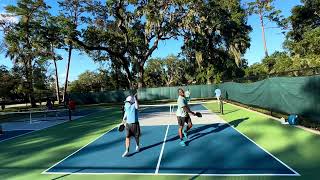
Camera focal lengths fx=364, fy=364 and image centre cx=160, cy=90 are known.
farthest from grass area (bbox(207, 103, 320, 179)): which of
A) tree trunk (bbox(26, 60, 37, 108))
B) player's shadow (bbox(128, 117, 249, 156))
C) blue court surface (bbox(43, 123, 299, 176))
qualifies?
tree trunk (bbox(26, 60, 37, 108))

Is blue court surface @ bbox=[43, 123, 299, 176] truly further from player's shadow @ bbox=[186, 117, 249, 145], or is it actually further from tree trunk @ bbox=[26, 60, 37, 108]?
tree trunk @ bbox=[26, 60, 37, 108]

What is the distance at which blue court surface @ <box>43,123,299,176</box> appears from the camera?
340 inches

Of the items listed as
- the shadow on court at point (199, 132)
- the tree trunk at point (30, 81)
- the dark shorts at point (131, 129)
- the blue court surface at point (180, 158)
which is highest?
the tree trunk at point (30, 81)

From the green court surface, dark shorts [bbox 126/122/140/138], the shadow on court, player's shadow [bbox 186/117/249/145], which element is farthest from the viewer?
player's shadow [bbox 186/117/249/145]

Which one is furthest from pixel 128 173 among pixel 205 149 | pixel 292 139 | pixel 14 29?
pixel 14 29

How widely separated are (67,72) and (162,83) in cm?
4394

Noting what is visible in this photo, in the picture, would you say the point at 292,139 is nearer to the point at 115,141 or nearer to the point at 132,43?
the point at 115,141

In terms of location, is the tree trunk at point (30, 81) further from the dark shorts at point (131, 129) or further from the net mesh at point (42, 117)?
the dark shorts at point (131, 129)

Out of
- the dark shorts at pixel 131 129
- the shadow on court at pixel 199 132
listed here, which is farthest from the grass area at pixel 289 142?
the dark shorts at pixel 131 129

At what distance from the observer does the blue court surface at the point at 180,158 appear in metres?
8.63

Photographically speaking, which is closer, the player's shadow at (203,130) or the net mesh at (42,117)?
the player's shadow at (203,130)

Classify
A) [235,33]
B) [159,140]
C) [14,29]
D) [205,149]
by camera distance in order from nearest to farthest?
[205,149] < [159,140] < [14,29] < [235,33]

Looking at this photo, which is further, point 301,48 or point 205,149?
point 301,48

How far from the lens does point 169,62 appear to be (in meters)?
93.9
